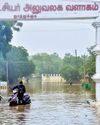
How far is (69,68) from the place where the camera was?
143m

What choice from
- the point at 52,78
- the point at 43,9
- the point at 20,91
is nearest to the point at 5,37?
the point at 20,91

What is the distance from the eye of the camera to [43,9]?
2548cm

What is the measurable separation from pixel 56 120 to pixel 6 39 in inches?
1785

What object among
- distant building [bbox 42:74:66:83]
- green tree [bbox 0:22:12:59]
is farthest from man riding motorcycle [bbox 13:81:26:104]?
distant building [bbox 42:74:66:83]

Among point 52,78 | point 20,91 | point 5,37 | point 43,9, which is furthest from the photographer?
point 52,78

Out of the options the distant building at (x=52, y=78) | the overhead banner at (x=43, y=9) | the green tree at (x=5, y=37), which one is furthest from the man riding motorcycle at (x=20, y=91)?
the distant building at (x=52, y=78)

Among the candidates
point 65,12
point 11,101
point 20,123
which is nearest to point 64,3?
point 65,12

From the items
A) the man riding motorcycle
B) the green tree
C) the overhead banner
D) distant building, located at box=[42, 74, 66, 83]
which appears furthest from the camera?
distant building, located at box=[42, 74, 66, 83]

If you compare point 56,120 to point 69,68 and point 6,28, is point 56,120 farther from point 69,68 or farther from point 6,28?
point 69,68

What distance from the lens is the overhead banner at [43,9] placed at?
25.3 metres

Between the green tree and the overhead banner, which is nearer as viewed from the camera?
the overhead banner

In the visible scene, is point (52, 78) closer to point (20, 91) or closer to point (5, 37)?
point (5, 37)

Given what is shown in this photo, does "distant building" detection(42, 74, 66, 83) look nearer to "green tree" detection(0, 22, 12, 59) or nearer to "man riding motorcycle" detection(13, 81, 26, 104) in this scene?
"green tree" detection(0, 22, 12, 59)

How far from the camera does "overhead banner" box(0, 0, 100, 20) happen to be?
25.3m
